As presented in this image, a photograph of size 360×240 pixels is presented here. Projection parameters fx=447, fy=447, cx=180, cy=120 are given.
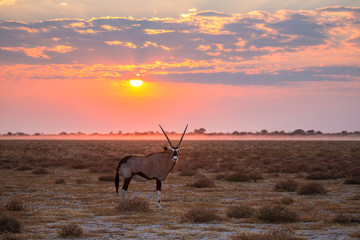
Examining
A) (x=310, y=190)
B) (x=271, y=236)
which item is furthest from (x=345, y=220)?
(x=310, y=190)

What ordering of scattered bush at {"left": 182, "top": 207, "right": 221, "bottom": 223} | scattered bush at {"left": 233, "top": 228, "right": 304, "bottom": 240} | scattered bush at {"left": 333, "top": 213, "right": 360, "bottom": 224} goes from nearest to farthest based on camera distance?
scattered bush at {"left": 233, "top": 228, "right": 304, "bottom": 240} → scattered bush at {"left": 333, "top": 213, "right": 360, "bottom": 224} → scattered bush at {"left": 182, "top": 207, "right": 221, "bottom": 223}

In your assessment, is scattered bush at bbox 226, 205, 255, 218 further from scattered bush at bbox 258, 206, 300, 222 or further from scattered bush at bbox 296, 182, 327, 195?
scattered bush at bbox 296, 182, 327, 195

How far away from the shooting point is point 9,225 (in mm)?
11727

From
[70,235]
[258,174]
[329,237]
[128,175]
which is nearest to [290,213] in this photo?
[329,237]

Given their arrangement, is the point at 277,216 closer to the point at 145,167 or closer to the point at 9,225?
the point at 145,167

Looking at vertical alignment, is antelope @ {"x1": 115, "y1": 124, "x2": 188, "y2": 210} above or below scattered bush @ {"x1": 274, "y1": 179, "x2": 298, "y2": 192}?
above

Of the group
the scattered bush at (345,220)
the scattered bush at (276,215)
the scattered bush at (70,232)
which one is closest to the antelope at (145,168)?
the scattered bush at (276,215)

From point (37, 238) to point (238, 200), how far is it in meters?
9.66

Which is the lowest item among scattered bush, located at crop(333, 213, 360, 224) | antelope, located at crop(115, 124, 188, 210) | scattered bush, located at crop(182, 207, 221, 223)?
scattered bush, located at crop(333, 213, 360, 224)

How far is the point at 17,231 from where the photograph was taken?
38.9ft

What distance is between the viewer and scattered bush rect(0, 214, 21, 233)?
1173 centimetres

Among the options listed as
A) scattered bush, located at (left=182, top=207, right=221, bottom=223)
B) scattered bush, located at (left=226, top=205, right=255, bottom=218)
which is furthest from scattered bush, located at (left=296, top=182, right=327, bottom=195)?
scattered bush, located at (left=182, top=207, right=221, bottom=223)

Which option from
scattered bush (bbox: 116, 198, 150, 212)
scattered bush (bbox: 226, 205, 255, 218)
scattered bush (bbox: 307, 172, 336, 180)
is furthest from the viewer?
scattered bush (bbox: 307, 172, 336, 180)

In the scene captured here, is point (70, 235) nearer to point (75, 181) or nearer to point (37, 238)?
point (37, 238)
